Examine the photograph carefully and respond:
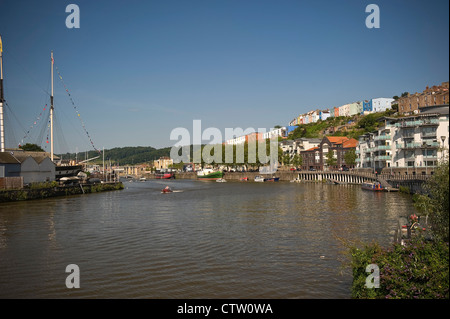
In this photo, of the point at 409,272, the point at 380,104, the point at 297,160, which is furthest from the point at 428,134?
the point at 380,104

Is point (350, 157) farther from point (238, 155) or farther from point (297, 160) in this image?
point (238, 155)

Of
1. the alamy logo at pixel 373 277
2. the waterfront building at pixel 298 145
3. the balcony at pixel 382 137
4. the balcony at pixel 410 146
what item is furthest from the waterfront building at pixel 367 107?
the alamy logo at pixel 373 277

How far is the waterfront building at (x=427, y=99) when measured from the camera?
4767 inches

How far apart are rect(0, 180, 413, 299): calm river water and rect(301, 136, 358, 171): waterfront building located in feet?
297

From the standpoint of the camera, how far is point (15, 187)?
5647cm

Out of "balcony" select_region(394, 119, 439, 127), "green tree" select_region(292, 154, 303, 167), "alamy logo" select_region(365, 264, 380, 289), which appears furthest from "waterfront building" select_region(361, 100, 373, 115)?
"alamy logo" select_region(365, 264, 380, 289)

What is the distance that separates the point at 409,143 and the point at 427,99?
72.6 m

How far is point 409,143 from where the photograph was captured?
68125 millimetres

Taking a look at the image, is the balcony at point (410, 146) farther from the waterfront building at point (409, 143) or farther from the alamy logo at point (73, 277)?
the alamy logo at point (73, 277)

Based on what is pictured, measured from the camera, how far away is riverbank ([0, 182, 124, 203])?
2119 inches

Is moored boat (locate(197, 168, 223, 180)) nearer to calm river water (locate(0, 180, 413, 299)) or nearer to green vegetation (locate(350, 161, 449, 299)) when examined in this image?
calm river water (locate(0, 180, 413, 299))
